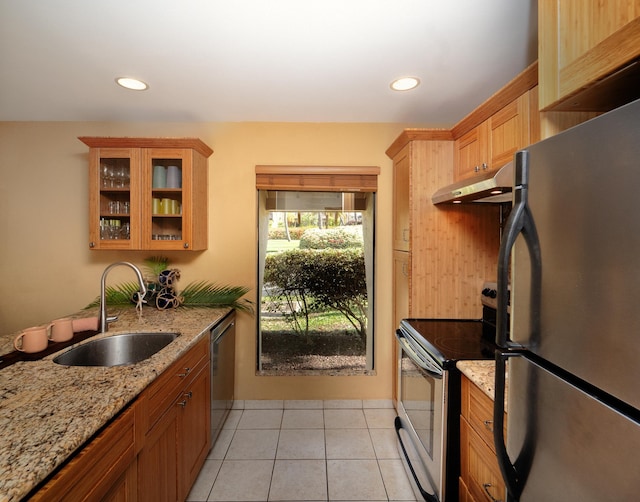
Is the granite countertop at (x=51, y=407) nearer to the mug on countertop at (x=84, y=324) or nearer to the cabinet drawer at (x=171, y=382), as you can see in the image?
the cabinet drawer at (x=171, y=382)

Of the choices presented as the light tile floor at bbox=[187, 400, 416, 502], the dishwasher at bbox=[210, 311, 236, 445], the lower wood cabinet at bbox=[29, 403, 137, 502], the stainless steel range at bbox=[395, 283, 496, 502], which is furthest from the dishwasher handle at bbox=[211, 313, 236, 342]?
the stainless steel range at bbox=[395, 283, 496, 502]

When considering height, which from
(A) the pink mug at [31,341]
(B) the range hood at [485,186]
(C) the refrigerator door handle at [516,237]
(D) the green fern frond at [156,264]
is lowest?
(A) the pink mug at [31,341]

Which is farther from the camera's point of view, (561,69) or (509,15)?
(509,15)

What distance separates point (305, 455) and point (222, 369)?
85 centimetres

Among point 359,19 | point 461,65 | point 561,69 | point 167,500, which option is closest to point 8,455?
point 167,500

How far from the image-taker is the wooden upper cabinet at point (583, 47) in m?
0.63

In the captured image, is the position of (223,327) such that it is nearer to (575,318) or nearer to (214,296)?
(214,296)

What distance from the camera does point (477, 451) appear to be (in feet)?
4.27

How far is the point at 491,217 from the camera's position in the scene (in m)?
2.27

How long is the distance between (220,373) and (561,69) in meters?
2.48

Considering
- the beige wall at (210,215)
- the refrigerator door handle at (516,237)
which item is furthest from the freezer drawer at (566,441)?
the beige wall at (210,215)

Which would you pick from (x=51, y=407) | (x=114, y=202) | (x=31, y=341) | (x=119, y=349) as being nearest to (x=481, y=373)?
(x=51, y=407)

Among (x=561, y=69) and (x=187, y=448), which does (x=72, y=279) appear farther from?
(x=561, y=69)

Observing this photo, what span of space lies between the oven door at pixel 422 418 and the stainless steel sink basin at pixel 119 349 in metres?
1.42
